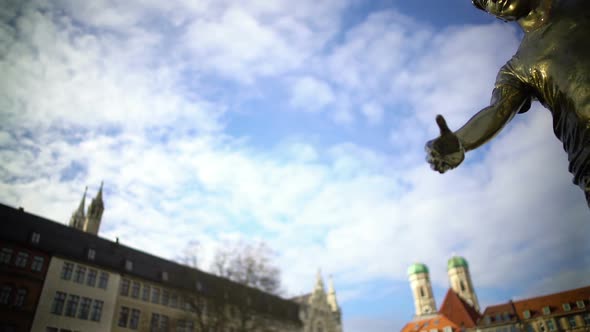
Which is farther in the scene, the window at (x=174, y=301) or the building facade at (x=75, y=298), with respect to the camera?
the window at (x=174, y=301)

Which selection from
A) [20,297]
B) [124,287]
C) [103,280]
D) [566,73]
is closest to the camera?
[566,73]

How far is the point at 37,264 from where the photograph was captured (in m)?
26.5

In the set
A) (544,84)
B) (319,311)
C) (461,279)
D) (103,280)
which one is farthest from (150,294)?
(461,279)

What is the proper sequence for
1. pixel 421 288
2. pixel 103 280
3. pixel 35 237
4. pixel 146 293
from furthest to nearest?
pixel 421 288
pixel 146 293
pixel 103 280
pixel 35 237

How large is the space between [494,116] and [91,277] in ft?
109

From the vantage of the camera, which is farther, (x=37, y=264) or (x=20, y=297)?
(x=37, y=264)

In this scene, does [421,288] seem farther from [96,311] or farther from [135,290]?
[96,311]

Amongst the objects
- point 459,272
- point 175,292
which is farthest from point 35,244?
point 459,272

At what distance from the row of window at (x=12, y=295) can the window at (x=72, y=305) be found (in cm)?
291

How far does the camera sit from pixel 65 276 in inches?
1095

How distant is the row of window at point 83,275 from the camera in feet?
92.1

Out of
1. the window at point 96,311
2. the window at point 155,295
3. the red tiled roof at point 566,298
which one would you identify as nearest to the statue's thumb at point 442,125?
the red tiled roof at point 566,298

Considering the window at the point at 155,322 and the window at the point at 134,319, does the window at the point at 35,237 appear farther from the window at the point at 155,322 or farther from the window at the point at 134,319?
the window at the point at 155,322

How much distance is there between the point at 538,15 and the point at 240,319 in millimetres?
29173
